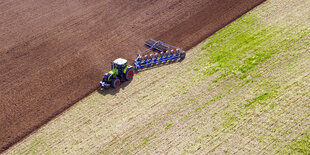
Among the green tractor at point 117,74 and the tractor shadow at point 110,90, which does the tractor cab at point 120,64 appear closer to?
the green tractor at point 117,74

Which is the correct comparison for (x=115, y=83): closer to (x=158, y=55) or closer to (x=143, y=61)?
(x=143, y=61)

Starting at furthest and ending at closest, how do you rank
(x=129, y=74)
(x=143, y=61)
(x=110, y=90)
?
(x=143, y=61)
(x=129, y=74)
(x=110, y=90)

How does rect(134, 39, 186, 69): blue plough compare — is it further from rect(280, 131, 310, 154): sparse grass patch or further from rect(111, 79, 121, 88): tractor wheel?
rect(280, 131, 310, 154): sparse grass patch

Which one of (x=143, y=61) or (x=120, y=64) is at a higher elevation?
(x=120, y=64)

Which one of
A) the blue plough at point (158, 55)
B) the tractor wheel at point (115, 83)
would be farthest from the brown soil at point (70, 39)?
the tractor wheel at point (115, 83)

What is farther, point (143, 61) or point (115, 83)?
point (143, 61)

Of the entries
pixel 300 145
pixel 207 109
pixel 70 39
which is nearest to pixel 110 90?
pixel 207 109

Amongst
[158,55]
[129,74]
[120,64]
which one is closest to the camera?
[120,64]
